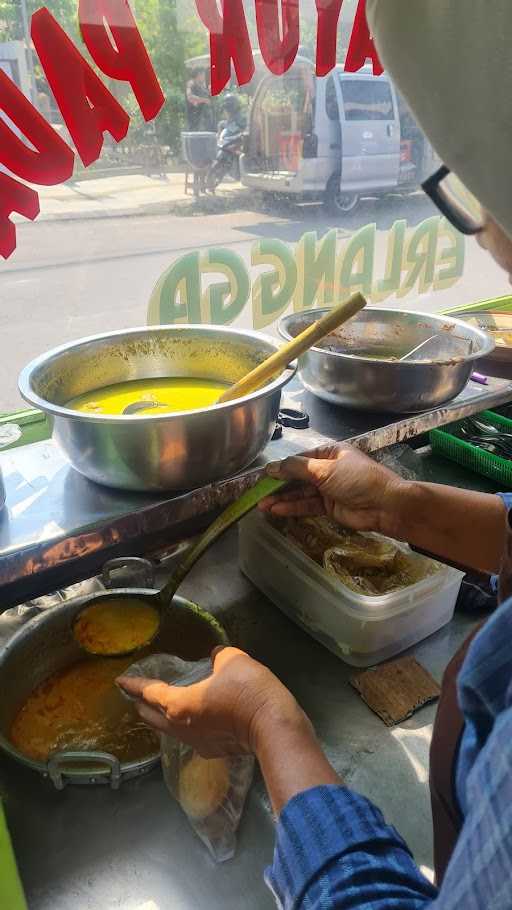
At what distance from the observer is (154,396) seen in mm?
1320

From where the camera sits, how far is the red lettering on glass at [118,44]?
110 cm

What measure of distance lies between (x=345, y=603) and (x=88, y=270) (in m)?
0.94

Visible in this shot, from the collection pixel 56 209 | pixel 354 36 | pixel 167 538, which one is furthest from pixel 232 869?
pixel 354 36

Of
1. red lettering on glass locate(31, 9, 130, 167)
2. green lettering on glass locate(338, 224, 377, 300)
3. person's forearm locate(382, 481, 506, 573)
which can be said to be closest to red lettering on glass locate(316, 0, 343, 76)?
green lettering on glass locate(338, 224, 377, 300)

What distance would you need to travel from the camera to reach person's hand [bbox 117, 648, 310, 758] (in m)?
0.79

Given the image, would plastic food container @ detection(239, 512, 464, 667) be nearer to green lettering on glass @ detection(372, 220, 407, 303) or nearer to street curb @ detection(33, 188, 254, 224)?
street curb @ detection(33, 188, 254, 224)

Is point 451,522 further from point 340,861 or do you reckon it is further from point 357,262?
point 357,262

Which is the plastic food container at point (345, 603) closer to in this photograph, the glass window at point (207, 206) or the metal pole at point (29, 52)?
the glass window at point (207, 206)

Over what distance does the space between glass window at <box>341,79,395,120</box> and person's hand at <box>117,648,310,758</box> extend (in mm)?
1466

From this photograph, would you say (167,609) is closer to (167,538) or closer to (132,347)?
(167,538)

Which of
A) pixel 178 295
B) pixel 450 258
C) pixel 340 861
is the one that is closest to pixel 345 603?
pixel 340 861

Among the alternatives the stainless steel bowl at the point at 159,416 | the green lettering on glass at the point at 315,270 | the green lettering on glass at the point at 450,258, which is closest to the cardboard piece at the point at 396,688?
the stainless steel bowl at the point at 159,416

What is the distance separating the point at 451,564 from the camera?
1236mm

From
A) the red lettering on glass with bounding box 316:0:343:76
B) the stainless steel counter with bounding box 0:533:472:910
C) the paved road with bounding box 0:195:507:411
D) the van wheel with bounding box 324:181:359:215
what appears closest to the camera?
the stainless steel counter with bounding box 0:533:472:910
